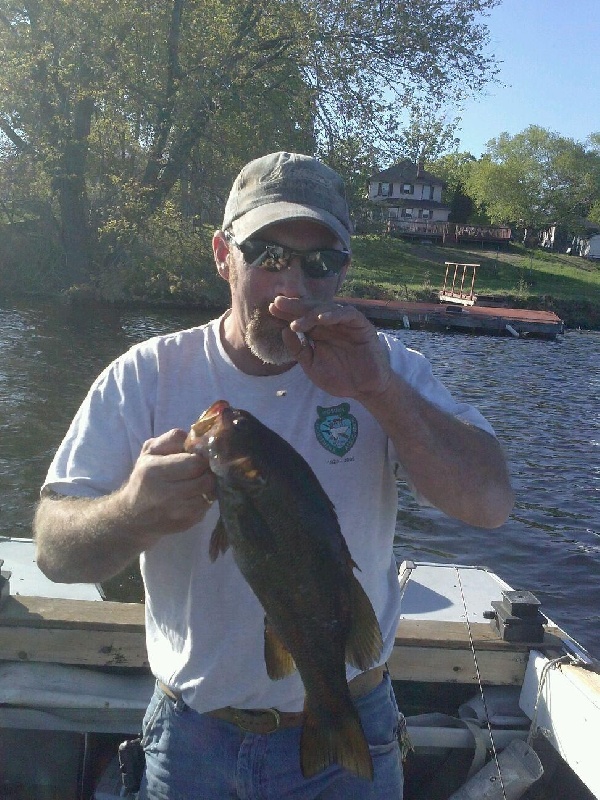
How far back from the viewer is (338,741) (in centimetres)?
243

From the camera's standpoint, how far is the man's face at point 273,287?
2686 mm

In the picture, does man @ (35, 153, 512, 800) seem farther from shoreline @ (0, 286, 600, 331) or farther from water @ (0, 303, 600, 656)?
shoreline @ (0, 286, 600, 331)

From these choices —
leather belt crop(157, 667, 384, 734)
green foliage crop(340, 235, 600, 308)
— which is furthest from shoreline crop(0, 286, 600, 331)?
leather belt crop(157, 667, 384, 734)

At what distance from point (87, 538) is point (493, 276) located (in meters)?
63.7

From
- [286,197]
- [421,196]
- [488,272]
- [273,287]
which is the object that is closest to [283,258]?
[273,287]

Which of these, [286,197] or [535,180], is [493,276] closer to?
[535,180]

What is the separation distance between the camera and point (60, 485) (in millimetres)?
2650

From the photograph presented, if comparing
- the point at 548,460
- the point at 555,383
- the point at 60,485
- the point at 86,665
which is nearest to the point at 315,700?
the point at 60,485

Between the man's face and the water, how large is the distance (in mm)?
7498

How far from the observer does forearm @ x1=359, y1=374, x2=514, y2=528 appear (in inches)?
103

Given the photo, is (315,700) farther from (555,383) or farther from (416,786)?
(555,383)

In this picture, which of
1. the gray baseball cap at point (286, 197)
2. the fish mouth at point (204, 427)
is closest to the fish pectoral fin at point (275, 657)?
the fish mouth at point (204, 427)

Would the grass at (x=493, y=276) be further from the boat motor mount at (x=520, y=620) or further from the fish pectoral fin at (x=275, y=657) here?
the fish pectoral fin at (x=275, y=657)

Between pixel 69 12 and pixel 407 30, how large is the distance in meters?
12.0
